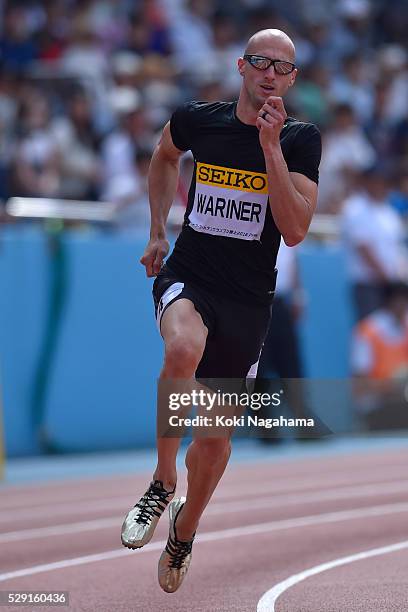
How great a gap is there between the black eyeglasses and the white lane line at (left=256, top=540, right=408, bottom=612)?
8.51ft

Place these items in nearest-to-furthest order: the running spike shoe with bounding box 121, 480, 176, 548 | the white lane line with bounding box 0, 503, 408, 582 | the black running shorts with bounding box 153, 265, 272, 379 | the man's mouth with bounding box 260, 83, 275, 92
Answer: the running spike shoe with bounding box 121, 480, 176, 548 → the man's mouth with bounding box 260, 83, 275, 92 → the black running shorts with bounding box 153, 265, 272, 379 → the white lane line with bounding box 0, 503, 408, 582

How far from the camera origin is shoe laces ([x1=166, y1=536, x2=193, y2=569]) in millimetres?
6816

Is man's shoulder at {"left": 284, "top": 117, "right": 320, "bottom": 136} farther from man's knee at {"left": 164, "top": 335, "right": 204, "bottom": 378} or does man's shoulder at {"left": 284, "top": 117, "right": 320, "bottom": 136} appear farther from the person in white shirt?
the person in white shirt

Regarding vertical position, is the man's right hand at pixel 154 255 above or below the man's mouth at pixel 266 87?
below

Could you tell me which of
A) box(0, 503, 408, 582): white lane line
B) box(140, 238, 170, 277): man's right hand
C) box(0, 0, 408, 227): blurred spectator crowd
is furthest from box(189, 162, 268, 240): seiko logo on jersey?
box(0, 0, 408, 227): blurred spectator crowd

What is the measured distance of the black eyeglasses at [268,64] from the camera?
21.5ft

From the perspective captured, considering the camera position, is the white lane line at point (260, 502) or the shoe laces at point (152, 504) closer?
the shoe laces at point (152, 504)

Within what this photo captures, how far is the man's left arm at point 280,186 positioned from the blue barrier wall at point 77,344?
7.26 meters

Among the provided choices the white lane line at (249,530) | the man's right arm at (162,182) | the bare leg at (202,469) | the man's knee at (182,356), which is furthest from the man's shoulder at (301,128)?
the white lane line at (249,530)

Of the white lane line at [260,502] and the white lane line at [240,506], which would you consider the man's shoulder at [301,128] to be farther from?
the white lane line at [260,502]

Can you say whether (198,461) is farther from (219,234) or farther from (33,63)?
(33,63)

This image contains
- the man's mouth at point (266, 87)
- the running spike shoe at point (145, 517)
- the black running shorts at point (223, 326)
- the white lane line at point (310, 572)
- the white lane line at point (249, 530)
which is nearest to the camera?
the running spike shoe at point (145, 517)

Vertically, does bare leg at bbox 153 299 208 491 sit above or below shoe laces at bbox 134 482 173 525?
above

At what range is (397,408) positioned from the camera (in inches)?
645
